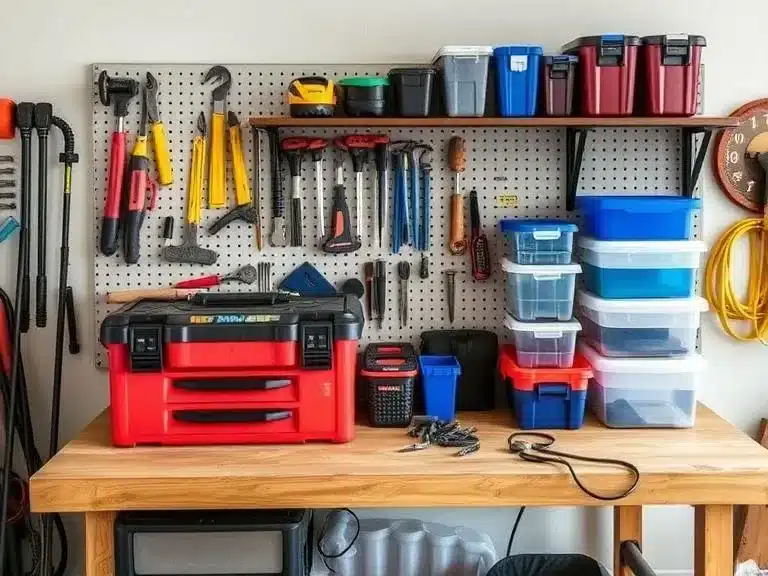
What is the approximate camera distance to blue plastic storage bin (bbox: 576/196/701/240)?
6.62 feet

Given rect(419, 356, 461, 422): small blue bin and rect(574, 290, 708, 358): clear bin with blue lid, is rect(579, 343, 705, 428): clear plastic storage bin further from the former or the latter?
rect(419, 356, 461, 422): small blue bin

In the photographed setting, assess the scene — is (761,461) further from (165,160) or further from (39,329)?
(39,329)

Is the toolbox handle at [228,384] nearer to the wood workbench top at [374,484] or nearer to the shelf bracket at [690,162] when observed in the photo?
the wood workbench top at [374,484]

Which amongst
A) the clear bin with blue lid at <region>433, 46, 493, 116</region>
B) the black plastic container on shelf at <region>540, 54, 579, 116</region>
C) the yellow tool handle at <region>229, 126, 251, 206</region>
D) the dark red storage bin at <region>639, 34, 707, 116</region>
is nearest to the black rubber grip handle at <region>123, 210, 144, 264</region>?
the yellow tool handle at <region>229, 126, 251, 206</region>

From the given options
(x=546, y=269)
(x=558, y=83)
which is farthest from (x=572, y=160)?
(x=546, y=269)

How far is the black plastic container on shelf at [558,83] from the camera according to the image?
2039 millimetres

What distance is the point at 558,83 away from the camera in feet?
6.72

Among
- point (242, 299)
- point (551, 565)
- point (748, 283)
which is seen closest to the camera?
point (242, 299)

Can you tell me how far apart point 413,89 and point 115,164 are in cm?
75

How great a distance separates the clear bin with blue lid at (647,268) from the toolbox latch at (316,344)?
66 cm

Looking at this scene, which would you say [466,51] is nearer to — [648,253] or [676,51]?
[676,51]

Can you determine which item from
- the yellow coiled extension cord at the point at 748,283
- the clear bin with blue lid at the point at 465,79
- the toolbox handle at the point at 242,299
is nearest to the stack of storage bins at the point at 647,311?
the yellow coiled extension cord at the point at 748,283

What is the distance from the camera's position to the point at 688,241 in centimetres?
203

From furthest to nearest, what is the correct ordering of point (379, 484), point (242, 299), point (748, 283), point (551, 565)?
point (748, 283)
point (551, 565)
point (242, 299)
point (379, 484)
